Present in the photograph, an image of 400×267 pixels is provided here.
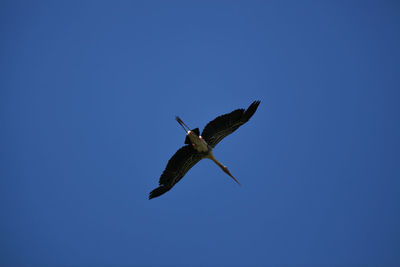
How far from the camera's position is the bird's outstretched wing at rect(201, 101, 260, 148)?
37.1 feet

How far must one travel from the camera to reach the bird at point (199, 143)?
11391 mm

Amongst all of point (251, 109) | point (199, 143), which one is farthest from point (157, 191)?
point (251, 109)

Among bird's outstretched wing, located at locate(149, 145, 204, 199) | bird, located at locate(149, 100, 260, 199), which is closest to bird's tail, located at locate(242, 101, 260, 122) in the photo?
bird, located at locate(149, 100, 260, 199)

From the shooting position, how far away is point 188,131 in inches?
458

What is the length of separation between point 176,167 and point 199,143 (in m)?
1.47

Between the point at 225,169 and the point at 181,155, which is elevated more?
the point at 181,155

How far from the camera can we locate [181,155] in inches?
476

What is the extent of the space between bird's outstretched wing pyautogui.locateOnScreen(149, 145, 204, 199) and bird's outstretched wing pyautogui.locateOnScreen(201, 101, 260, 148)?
2.76ft

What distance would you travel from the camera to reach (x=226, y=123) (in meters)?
11.5

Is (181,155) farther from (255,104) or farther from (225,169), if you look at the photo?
(255,104)

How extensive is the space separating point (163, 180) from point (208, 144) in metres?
2.35

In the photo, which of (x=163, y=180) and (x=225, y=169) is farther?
(x=225, y=169)

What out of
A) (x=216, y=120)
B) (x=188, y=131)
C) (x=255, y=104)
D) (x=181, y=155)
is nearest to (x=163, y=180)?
(x=181, y=155)

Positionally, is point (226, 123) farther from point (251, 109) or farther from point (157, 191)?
point (157, 191)
